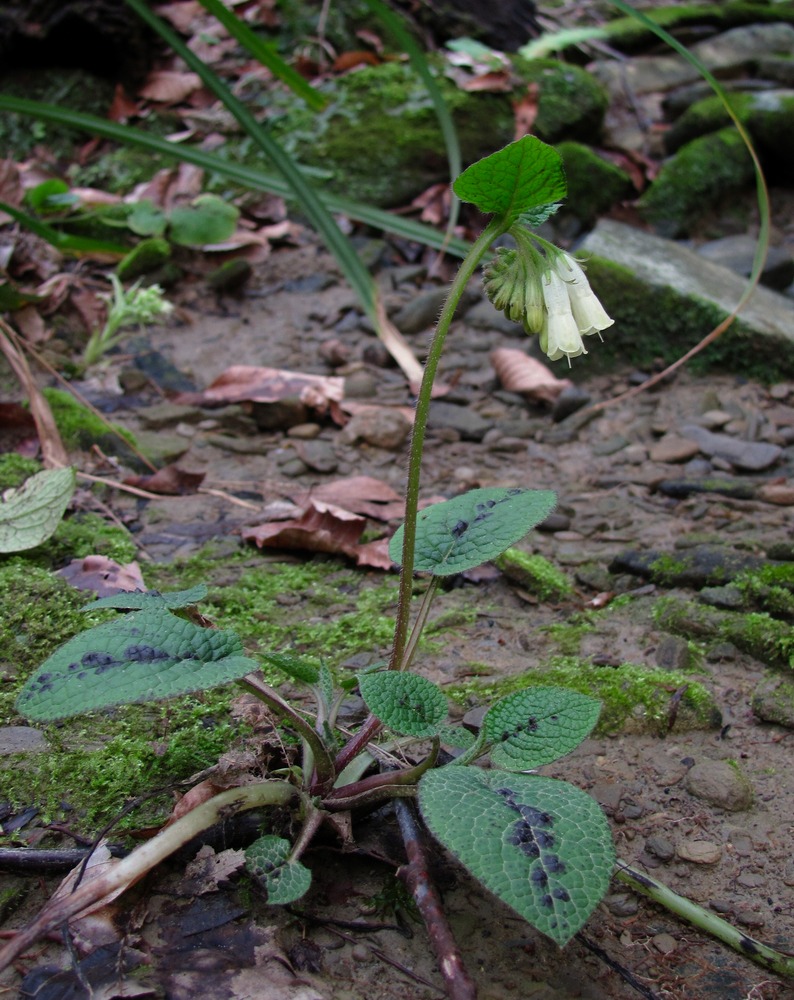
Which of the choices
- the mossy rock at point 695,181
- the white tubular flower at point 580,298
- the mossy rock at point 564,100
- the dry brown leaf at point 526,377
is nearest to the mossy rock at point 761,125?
the mossy rock at point 695,181

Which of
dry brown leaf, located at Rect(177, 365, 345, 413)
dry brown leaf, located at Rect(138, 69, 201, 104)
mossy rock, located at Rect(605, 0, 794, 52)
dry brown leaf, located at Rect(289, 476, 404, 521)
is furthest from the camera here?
mossy rock, located at Rect(605, 0, 794, 52)

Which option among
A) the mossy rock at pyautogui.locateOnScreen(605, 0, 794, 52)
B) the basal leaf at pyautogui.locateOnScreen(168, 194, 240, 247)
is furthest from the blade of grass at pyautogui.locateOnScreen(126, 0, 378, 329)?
the mossy rock at pyautogui.locateOnScreen(605, 0, 794, 52)

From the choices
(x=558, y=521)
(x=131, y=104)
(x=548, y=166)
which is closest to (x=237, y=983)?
(x=548, y=166)

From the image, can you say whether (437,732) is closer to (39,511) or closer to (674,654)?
(674,654)

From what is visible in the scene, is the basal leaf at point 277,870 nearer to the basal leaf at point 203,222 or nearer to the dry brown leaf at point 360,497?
the dry brown leaf at point 360,497

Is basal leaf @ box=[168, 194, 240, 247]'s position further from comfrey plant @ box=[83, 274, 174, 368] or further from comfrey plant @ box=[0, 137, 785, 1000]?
comfrey plant @ box=[0, 137, 785, 1000]

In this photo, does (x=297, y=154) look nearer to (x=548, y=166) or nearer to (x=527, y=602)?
(x=527, y=602)

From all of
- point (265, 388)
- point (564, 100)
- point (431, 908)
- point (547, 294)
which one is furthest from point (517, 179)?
point (564, 100)
